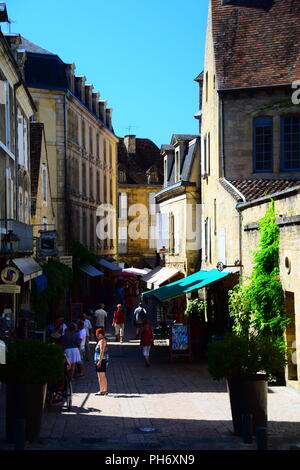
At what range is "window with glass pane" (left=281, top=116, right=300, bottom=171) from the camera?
993 inches

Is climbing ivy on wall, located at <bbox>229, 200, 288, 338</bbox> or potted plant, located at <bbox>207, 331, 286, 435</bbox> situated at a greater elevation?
climbing ivy on wall, located at <bbox>229, 200, 288, 338</bbox>

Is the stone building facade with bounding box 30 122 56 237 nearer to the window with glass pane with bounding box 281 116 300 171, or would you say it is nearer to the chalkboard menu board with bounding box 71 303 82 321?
the chalkboard menu board with bounding box 71 303 82 321

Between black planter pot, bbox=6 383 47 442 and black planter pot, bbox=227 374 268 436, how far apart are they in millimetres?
2897

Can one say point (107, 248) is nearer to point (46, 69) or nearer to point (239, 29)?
point (46, 69)

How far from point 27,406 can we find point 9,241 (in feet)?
29.1

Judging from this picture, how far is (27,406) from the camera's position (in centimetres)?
1118

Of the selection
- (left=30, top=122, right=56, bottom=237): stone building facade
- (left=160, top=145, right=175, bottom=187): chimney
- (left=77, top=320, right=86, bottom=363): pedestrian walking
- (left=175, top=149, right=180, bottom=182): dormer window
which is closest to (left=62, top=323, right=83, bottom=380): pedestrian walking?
(left=77, top=320, right=86, bottom=363): pedestrian walking

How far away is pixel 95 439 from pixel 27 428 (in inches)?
40.8

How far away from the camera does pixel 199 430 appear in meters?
12.2

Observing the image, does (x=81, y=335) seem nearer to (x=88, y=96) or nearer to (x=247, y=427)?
(x=247, y=427)

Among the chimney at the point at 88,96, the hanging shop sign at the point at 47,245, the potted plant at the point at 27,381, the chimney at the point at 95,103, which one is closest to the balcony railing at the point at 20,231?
the hanging shop sign at the point at 47,245

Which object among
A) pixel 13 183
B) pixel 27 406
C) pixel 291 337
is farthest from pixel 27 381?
pixel 13 183
